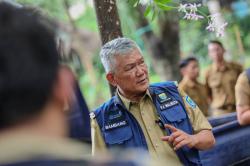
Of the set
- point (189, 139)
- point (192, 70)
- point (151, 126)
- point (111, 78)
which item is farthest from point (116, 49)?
point (192, 70)

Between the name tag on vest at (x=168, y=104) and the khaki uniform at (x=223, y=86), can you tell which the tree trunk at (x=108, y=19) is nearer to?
the name tag on vest at (x=168, y=104)

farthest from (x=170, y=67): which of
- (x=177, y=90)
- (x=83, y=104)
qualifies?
(x=83, y=104)

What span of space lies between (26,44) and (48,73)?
0.07 meters

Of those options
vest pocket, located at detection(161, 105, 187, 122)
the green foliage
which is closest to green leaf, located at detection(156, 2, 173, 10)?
vest pocket, located at detection(161, 105, 187, 122)

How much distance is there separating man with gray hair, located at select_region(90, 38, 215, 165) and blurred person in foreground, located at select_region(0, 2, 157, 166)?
193 centimetres

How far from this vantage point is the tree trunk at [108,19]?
3.45 m

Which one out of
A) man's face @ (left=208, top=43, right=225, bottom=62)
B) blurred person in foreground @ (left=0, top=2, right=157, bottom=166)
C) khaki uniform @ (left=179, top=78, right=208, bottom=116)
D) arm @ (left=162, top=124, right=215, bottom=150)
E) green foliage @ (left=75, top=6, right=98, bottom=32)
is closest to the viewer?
blurred person in foreground @ (left=0, top=2, right=157, bottom=166)

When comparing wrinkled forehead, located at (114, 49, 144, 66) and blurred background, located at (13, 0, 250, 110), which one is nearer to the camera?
wrinkled forehead, located at (114, 49, 144, 66)

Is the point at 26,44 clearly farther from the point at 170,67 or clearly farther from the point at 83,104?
the point at 170,67

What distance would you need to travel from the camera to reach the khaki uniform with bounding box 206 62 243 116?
22.2ft

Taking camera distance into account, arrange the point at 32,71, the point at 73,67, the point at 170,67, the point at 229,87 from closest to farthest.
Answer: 1. the point at 32,71
2. the point at 73,67
3. the point at 229,87
4. the point at 170,67

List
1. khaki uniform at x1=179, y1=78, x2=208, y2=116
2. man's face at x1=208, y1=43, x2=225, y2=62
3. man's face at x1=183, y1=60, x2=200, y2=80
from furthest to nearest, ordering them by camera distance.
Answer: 1. man's face at x1=183, y1=60, x2=200, y2=80
2. khaki uniform at x1=179, y1=78, x2=208, y2=116
3. man's face at x1=208, y1=43, x2=225, y2=62

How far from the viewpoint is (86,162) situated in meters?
1.00

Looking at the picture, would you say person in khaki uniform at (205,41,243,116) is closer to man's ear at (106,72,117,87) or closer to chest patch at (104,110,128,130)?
man's ear at (106,72,117,87)
